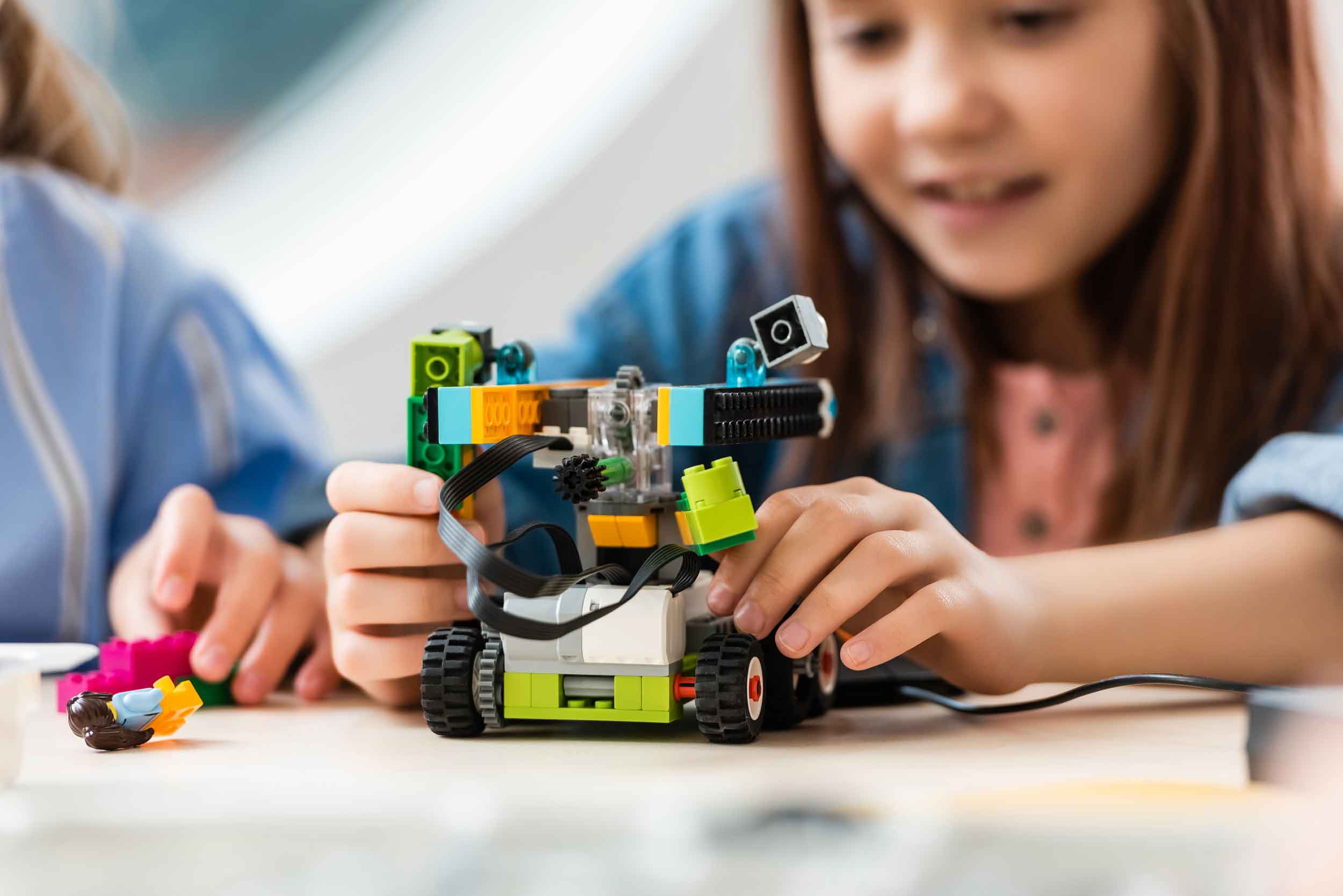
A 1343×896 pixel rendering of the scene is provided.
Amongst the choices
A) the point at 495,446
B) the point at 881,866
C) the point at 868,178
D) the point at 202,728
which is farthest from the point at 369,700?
the point at 868,178

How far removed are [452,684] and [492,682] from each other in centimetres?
2

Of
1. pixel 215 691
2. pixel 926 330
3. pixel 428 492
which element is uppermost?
pixel 926 330

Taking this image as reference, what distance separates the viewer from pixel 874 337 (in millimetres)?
979

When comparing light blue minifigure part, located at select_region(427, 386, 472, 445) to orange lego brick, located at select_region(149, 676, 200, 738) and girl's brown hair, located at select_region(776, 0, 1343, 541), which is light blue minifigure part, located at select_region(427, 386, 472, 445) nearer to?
orange lego brick, located at select_region(149, 676, 200, 738)

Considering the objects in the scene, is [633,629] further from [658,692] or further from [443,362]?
[443,362]

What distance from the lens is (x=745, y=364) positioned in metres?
0.49

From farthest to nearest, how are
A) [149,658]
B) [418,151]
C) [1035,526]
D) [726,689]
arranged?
[418,151] < [1035,526] < [149,658] < [726,689]

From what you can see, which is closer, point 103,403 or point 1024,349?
point 103,403

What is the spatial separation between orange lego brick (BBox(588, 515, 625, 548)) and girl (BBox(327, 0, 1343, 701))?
0.16 feet

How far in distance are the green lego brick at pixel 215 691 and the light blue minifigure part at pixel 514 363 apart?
21 centimetres

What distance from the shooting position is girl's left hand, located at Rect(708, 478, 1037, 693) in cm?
46

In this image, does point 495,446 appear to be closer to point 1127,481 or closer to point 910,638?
point 910,638

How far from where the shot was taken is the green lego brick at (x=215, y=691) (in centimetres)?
59

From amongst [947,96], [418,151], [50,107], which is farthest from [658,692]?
[418,151]
